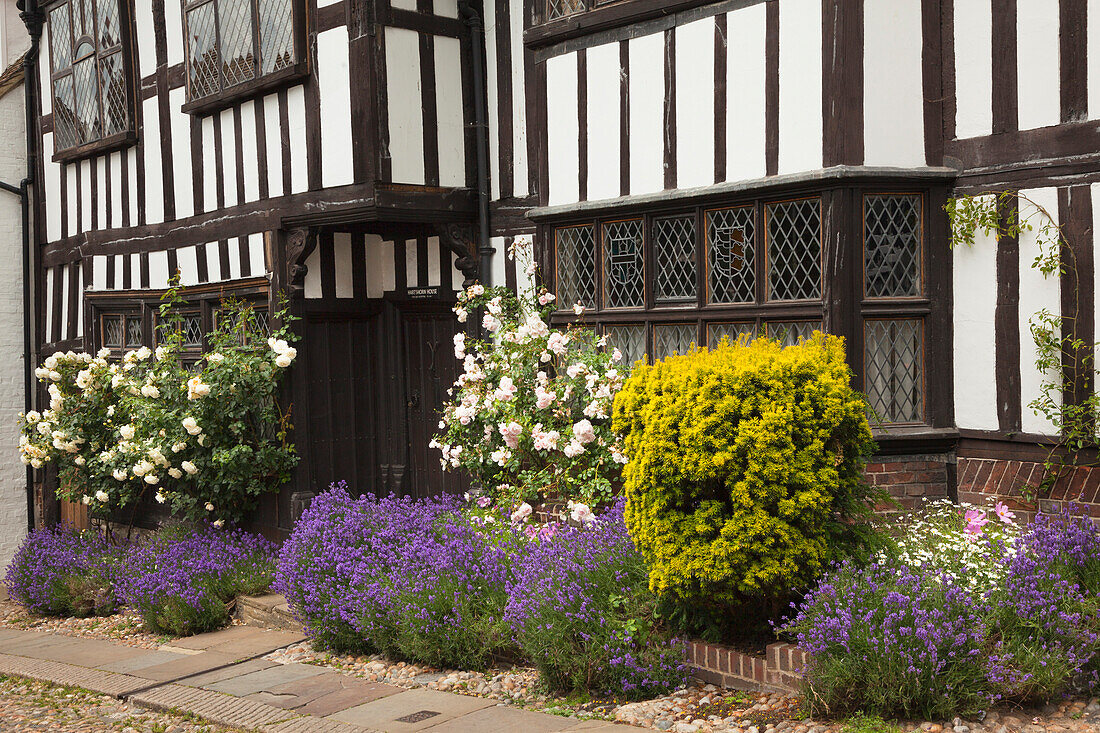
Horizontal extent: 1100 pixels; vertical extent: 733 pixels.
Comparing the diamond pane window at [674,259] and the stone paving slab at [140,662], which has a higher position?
the diamond pane window at [674,259]

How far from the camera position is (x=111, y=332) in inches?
476

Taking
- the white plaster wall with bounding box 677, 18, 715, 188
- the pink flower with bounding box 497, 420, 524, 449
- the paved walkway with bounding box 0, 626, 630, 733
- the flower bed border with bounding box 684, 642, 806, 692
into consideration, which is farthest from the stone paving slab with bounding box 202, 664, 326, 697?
the white plaster wall with bounding box 677, 18, 715, 188

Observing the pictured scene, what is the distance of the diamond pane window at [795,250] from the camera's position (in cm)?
679

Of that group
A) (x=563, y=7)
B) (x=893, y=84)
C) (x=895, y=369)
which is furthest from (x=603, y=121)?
(x=895, y=369)

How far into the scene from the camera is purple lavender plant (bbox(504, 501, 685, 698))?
17.8 feet

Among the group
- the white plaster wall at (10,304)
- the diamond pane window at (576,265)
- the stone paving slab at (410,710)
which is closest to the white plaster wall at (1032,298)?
the diamond pane window at (576,265)

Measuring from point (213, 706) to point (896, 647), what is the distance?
384 cm

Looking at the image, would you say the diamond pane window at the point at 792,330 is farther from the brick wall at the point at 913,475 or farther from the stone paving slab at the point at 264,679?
the stone paving slab at the point at 264,679

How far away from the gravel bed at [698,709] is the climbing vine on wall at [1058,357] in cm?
191

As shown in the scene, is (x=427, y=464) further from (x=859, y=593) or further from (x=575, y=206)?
(x=859, y=593)

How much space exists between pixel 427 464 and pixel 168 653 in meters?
2.88

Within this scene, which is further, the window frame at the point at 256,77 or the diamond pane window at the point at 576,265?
the window frame at the point at 256,77

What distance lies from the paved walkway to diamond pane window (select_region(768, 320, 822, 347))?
2.94 m

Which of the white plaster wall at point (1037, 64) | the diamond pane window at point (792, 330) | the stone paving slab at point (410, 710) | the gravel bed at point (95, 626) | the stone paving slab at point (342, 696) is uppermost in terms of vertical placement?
the white plaster wall at point (1037, 64)
